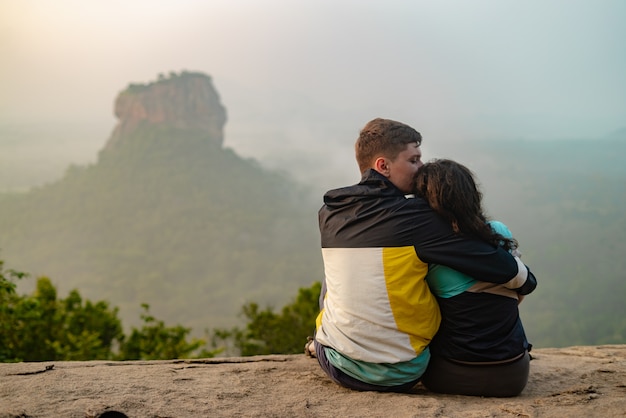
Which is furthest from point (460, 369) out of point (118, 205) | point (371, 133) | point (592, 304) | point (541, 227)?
point (118, 205)

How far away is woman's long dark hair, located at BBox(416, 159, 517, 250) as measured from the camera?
3312 millimetres

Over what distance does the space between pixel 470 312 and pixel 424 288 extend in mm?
274

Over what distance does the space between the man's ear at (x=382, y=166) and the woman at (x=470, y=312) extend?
21 cm

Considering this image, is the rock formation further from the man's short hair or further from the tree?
the man's short hair

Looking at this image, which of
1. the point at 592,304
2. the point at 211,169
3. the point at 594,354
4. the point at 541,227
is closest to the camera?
the point at 594,354

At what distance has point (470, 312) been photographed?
340cm

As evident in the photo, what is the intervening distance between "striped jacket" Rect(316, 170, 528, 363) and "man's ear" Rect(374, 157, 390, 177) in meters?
0.11

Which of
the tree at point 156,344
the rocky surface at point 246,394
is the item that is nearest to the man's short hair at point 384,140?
the rocky surface at point 246,394

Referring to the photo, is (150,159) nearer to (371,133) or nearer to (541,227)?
(541,227)

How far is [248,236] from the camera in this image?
93.6 m

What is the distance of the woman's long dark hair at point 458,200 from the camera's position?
3312 millimetres

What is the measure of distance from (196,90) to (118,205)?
67.4 feet

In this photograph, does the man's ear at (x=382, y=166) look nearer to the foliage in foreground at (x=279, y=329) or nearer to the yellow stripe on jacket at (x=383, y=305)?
the yellow stripe on jacket at (x=383, y=305)

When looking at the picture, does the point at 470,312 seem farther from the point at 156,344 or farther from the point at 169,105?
the point at 169,105
